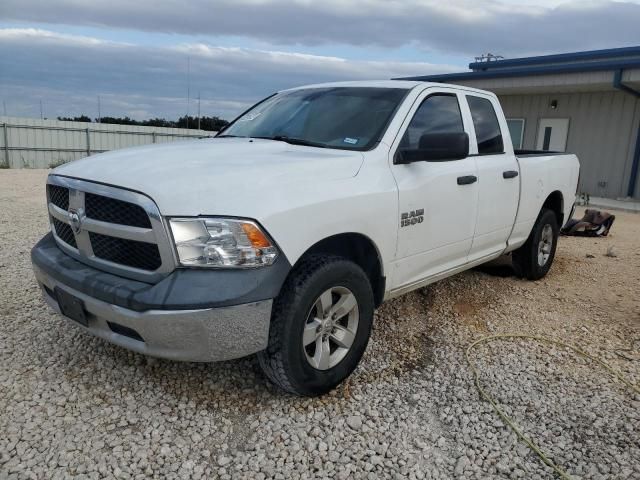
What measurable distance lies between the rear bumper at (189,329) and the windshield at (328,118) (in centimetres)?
143

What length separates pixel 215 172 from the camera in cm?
277

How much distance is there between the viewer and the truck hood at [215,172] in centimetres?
255

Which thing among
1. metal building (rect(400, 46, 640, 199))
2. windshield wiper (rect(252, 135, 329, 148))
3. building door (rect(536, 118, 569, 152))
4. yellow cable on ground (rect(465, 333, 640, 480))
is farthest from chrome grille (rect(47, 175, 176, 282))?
building door (rect(536, 118, 569, 152))

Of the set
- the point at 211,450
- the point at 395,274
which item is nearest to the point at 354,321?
the point at 395,274

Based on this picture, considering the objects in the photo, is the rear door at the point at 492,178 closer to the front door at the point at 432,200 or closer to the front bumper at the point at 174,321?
the front door at the point at 432,200

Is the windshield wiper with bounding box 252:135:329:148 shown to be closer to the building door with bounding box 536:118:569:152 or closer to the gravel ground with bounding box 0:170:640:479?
the gravel ground with bounding box 0:170:640:479

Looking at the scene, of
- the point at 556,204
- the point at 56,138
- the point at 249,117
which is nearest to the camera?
the point at 249,117

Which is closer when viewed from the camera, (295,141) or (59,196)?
(59,196)

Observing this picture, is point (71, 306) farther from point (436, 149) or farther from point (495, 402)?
point (495, 402)

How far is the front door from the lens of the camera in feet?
11.4

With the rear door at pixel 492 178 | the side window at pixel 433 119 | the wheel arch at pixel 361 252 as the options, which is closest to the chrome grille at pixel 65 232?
the wheel arch at pixel 361 252

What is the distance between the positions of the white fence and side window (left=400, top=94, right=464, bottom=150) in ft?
59.9

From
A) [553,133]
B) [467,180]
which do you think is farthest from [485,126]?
[553,133]

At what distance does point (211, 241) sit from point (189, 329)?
0.43 meters
